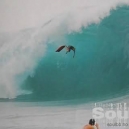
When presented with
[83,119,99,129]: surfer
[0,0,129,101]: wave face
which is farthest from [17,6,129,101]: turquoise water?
[83,119,99,129]: surfer

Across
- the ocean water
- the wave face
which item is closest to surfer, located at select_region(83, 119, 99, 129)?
the ocean water

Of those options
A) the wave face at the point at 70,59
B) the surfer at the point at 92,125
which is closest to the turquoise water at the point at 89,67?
the wave face at the point at 70,59

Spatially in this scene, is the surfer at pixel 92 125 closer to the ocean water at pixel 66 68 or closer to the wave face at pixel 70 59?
the ocean water at pixel 66 68

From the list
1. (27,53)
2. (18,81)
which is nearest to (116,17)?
(27,53)

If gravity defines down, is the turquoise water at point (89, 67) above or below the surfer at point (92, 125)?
above

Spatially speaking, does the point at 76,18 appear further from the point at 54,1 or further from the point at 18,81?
the point at 18,81

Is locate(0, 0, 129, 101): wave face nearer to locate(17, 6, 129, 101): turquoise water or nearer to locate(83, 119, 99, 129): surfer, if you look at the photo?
locate(17, 6, 129, 101): turquoise water

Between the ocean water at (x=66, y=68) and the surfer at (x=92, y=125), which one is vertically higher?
the ocean water at (x=66, y=68)

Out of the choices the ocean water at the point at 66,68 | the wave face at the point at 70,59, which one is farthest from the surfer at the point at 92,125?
the wave face at the point at 70,59

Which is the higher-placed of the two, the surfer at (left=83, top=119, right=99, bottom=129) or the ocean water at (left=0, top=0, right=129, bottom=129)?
the ocean water at (left=0, top=0, right=129, bottom=129)
